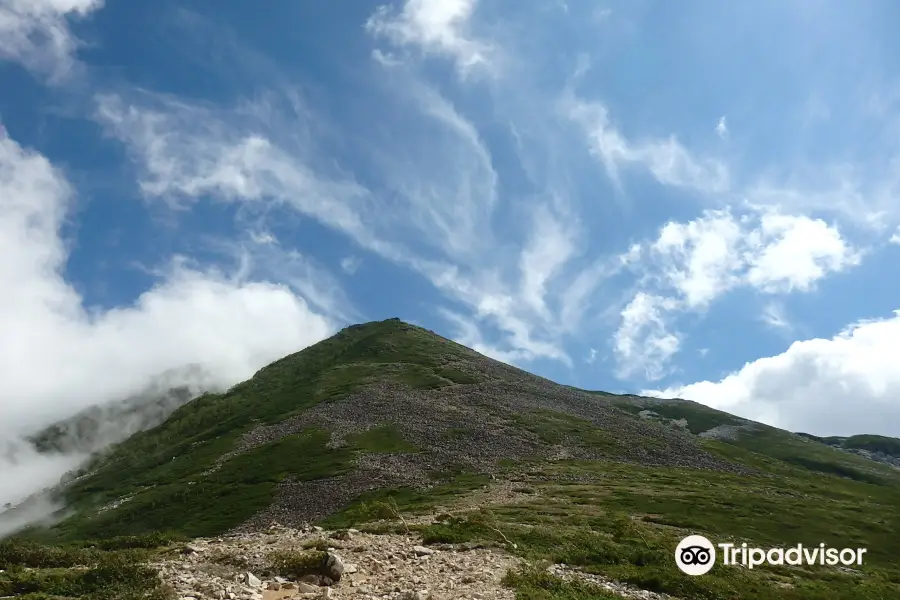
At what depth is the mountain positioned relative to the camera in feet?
114

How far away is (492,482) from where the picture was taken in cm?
7375

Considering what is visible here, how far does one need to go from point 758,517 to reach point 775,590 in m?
34.2

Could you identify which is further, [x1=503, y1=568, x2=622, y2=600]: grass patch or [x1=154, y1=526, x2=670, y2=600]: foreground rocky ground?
[x1=503, y1=568, x2=622, y2=600]: grass patch

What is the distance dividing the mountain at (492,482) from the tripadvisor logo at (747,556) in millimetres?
1103

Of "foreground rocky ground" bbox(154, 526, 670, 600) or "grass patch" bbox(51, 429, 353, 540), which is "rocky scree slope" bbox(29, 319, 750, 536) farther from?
"foreground rocky ground" bbox(154, 526, 670, 600)

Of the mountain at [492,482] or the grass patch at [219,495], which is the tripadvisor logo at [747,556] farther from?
the grass patch at [219,495]

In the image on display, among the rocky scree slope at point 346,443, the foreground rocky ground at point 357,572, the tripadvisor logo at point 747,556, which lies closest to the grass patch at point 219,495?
the rocky scree slope at point 346,443

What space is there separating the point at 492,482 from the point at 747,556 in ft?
124

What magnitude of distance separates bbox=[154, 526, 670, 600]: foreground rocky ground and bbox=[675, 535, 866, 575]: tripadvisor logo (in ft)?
22.7

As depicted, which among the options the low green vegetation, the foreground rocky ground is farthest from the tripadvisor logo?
the low green vegetation

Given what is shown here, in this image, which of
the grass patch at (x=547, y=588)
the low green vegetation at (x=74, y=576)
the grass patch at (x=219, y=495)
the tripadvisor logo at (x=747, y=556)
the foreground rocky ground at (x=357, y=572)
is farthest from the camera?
the grass patch at (x=219, y=495)

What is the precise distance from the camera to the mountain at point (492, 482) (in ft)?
Answer: 114

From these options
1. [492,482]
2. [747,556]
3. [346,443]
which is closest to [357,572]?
[747,556]

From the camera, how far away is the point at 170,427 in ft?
577
